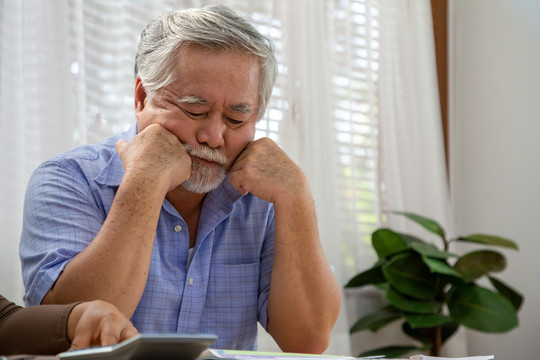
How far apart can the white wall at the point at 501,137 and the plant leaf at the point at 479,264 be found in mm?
620

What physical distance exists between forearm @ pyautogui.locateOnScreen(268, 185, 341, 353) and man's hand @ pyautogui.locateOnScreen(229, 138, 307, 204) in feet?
0.12

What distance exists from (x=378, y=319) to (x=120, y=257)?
195 cm

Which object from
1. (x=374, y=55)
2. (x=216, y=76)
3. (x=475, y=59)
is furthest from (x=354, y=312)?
(x=216, y=76)

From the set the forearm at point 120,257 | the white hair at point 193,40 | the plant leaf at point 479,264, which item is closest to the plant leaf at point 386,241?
the plant leaf at point 479,264

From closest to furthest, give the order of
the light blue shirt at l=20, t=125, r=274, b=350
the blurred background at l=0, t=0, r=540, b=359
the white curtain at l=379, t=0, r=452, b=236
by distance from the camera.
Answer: the light blue shirt at l=20, t=125, r=274, b=350
the blurred background at l=0, t=0, r=540, b=359
the white curtain at l=379, t=0, r=452, b=236

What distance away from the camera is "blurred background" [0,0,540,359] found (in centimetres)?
228

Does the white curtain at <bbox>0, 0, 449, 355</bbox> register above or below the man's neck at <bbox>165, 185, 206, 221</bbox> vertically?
above

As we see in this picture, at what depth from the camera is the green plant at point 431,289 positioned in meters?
2.74

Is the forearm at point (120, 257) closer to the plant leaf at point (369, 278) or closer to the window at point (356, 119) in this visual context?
the plant leaf at point (369, 278)

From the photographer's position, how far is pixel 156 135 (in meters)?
1.41

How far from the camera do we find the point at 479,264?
2846 mm

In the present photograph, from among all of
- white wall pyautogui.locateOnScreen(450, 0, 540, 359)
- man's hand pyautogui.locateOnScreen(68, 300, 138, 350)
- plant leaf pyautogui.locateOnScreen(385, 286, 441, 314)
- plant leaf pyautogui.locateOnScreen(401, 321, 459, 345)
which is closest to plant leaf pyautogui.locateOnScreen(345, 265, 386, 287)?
plant leaf pyautogui.locateOnScreen(385, 286, 441, 314)

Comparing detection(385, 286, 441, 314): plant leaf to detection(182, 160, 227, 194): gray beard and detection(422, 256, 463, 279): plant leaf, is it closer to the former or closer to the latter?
detection(422, 256, 463, 279): plant leaf

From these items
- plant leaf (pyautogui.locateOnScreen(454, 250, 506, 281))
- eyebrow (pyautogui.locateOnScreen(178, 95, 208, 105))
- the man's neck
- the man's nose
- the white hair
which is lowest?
plant leaf (pyautogui.locateOnScreen(454, 250, 506, 281))
